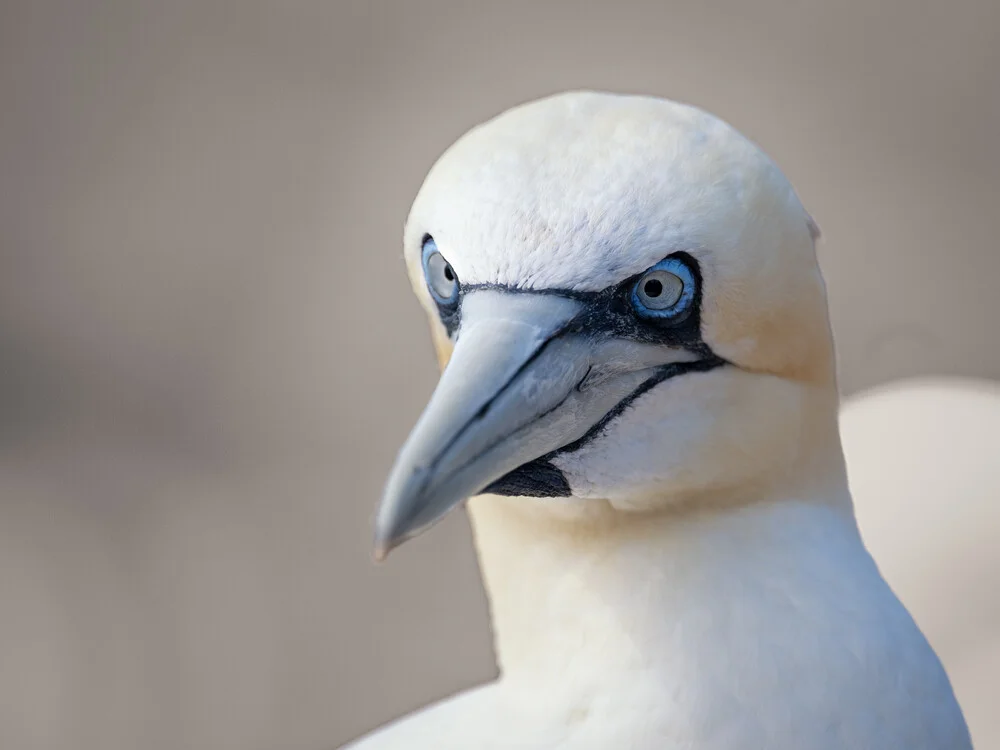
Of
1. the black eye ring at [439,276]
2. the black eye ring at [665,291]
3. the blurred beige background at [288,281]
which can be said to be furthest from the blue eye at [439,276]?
the blurred beige background at [288,281]

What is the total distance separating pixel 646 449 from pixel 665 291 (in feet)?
0.56

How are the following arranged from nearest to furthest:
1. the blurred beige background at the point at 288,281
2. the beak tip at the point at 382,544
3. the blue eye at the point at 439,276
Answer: the beak tip at the point at 382,544
the blue eye at the point at 439,276
the blurred beige background at the point at 288,281

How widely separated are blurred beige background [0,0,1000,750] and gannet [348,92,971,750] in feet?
6.81

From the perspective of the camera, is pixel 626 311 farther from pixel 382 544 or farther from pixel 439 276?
pixel 382 544

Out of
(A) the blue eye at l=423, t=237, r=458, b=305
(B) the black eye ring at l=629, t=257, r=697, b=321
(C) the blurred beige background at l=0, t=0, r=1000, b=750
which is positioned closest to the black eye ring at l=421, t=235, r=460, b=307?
(A) the blue eye at l=423, t=237, r=458, b=305

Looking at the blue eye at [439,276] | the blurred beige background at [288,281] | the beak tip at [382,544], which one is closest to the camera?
the beak tip at [382,544]

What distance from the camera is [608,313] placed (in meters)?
1.13

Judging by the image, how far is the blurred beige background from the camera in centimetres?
338

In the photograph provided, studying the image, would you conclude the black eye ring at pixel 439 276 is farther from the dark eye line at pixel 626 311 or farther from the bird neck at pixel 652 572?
the bird neck at pixel 652 572

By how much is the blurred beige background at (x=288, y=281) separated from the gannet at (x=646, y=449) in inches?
81.7

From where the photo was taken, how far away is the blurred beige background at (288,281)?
11.1ft

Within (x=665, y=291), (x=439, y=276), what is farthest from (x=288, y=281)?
(x=665, y=291)

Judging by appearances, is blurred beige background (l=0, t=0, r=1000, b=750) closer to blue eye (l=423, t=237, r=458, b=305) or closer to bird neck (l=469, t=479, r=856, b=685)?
bird neck (l=469, t=479, r=856, b=685)

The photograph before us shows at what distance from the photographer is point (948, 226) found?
3744mm
